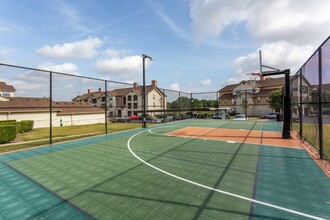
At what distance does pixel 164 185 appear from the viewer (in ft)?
13.6

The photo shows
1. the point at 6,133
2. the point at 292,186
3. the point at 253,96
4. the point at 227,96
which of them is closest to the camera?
the point at 292,186

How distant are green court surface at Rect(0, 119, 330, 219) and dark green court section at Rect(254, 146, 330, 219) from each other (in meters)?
0.02

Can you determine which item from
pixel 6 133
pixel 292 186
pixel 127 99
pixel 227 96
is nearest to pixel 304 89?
pixel 292 186

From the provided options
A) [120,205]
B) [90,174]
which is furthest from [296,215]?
[90,174]

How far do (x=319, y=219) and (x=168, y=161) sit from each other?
12.5ft

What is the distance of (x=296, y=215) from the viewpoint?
2.93 metres

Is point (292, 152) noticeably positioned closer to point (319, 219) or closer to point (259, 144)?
point (259, 144)

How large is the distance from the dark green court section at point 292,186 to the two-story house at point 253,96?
39.2 m

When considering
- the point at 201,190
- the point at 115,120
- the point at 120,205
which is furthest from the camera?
the point at 115,120

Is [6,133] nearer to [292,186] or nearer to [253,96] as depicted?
[292,186]

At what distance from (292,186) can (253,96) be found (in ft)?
151

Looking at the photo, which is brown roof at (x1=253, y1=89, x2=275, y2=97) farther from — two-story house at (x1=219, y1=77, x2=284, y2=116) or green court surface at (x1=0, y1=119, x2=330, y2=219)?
green court surface at (x1=0, y1=119, x2=330, y2=219)

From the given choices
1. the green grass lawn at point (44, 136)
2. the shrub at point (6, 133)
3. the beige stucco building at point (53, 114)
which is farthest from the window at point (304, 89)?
the beige stucco building at point (53, 114)

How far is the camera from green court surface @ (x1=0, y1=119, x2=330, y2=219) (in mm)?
3125
